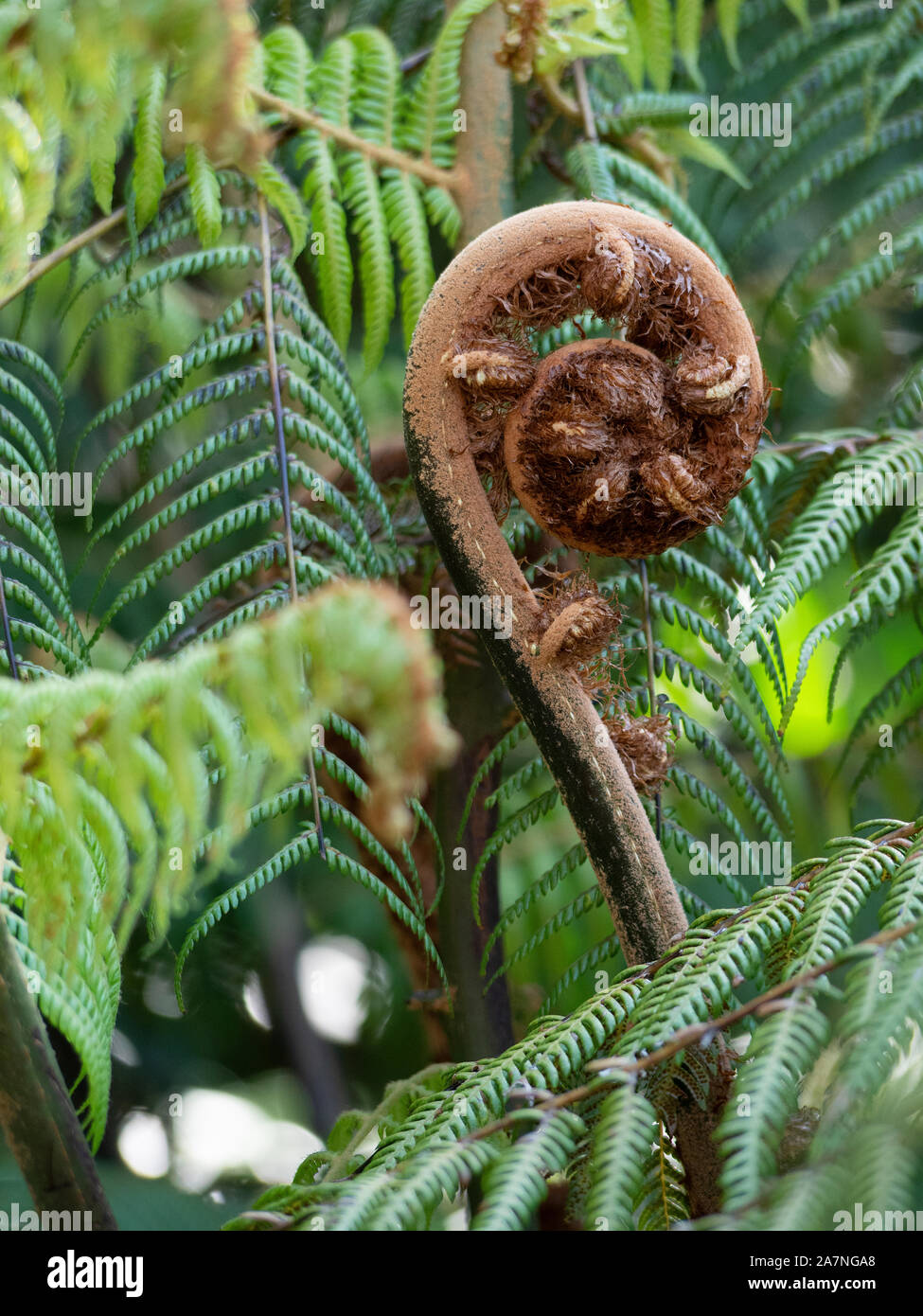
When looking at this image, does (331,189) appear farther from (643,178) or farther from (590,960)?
(590,960)

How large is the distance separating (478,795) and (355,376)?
3.99ft

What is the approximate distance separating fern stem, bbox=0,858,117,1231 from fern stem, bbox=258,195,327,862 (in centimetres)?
27

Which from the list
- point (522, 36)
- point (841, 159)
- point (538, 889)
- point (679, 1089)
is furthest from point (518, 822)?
point (841, 159)

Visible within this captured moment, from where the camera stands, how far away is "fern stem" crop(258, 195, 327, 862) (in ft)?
2.95

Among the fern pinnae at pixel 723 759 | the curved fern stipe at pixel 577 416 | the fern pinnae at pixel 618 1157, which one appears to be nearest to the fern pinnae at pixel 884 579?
the fern pinnae at pixel 723 759

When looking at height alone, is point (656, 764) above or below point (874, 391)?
below

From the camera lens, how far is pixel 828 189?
1717mm

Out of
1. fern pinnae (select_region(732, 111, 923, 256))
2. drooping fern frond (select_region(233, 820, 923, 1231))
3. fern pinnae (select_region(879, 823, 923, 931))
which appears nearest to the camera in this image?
drooping fern frond (select_region(233, 820, 923, 1231))

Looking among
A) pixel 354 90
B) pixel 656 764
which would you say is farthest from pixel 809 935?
pixel 354 90

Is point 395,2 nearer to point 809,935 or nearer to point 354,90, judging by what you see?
point 354,90

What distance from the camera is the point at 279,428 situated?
1.02 meters

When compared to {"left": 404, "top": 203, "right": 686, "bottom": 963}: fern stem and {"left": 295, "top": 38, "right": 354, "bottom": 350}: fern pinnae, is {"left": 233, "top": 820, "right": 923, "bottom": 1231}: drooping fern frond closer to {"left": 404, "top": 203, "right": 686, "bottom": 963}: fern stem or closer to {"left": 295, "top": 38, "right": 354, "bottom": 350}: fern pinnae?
{"left": 404, "top": 203, "right": 686, "bottom": 963}: fern stem

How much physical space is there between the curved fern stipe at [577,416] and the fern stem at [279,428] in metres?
0.23

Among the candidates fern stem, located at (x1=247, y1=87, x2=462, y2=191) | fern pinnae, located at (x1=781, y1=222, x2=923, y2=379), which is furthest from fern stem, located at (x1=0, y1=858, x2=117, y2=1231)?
fern pinnae, located at (x1=781, y1=222, x2=923, y2=379)
